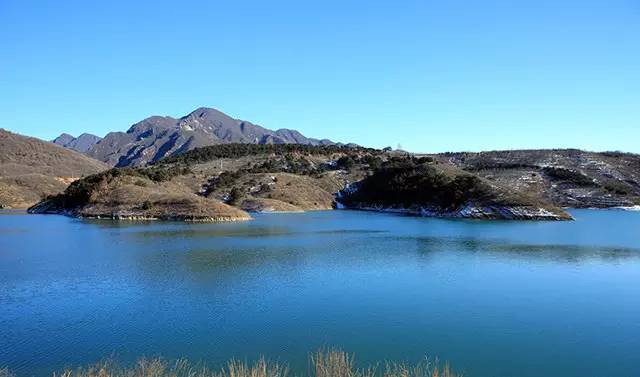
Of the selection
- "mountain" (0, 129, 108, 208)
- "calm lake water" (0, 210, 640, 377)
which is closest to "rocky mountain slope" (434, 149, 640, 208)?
→ "calm lake water" (0, 210, 640, 377)

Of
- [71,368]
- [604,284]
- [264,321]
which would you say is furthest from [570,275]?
[71,368]

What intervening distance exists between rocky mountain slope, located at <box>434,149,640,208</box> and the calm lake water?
59958 mm

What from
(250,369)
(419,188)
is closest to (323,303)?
(250,369)

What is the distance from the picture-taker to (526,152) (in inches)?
5192

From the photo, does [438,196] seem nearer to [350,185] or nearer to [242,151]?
[350,185]

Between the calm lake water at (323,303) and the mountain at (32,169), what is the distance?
6855 cm

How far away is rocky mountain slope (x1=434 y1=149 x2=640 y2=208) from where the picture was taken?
326ft

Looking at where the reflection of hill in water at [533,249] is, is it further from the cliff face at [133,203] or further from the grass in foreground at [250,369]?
the cliff face at [133,203]

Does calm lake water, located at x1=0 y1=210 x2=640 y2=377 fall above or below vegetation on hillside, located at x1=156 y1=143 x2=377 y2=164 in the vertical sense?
below

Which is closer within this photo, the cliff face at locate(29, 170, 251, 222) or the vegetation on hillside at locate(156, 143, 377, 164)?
the cliff face at locate(29, 170, 251, 222)

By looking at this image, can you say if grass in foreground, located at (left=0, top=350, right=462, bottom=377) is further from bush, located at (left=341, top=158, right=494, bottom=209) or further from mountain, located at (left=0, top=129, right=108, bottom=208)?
mountain, located at (left=0, top=129, right=108, bottom=208)

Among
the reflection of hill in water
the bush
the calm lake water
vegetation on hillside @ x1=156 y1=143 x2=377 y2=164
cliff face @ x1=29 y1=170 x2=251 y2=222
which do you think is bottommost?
the calm lake water

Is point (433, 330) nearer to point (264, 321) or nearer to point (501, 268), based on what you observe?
point (264, 321)

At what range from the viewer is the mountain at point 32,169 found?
329 feet
